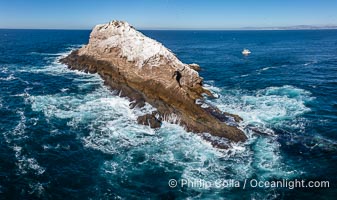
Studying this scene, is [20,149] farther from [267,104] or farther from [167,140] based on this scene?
[267,104]

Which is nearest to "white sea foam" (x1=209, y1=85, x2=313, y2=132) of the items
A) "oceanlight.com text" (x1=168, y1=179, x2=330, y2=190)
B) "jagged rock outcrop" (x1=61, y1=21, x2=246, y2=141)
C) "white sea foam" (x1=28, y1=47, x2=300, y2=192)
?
"white sea foam" (x1=28, y1=47, x2=300, y2=192)

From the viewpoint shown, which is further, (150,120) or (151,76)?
(151,76)

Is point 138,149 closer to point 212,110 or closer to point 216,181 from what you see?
point 216,181

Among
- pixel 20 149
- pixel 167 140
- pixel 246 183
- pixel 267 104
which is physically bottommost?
pixel 246 183

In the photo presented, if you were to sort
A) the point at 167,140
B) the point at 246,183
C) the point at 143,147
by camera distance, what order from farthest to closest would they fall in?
the point at 167,140
the point at 143,147
the point at 246,183

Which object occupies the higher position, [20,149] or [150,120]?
[150,120]

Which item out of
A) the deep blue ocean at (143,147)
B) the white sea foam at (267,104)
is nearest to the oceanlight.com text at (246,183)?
the deep blue ocean at (143,147)

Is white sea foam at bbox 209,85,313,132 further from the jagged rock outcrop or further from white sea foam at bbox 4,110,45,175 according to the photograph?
white sea foam at bbox 4,110,45,175

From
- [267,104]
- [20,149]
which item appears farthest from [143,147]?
[267,104]

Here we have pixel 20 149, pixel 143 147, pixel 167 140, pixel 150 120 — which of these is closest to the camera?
pixel 20 149

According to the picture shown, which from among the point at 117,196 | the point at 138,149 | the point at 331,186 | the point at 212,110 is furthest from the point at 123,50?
the point at 331,186
